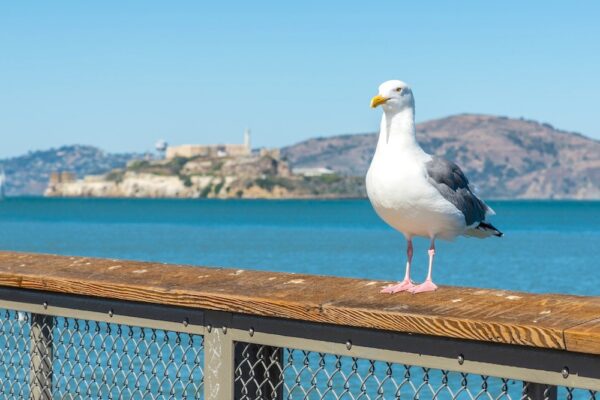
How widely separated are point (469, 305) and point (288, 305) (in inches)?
20.9

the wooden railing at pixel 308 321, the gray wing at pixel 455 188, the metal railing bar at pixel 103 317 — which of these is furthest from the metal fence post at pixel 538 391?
the gray wing at pixel 455 188

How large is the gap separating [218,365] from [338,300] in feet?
1.65

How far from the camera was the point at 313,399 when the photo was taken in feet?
52.8

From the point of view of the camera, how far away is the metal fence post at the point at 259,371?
3549 millimetres

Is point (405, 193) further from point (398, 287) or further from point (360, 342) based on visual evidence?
point (360, 342)

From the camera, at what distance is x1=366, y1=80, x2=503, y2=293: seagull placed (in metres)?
4.22

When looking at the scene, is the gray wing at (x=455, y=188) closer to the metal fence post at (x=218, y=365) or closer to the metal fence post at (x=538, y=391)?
the metal fence post at (x=218, y=365)

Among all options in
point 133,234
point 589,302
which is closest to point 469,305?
point 589,302

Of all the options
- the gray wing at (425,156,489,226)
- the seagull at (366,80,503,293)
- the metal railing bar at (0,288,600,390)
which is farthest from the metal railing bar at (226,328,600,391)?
the gray wing at (425,156,489,226)

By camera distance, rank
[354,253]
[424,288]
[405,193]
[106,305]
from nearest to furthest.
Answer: [424,288], [106,305], [405,193], [354,253]

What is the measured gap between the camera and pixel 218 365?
3.54m

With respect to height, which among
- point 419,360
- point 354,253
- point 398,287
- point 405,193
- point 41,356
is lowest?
point 354,253

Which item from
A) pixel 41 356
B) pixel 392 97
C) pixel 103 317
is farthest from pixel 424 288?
pixel 41 356

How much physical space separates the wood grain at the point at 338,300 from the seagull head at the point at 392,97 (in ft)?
3.08
